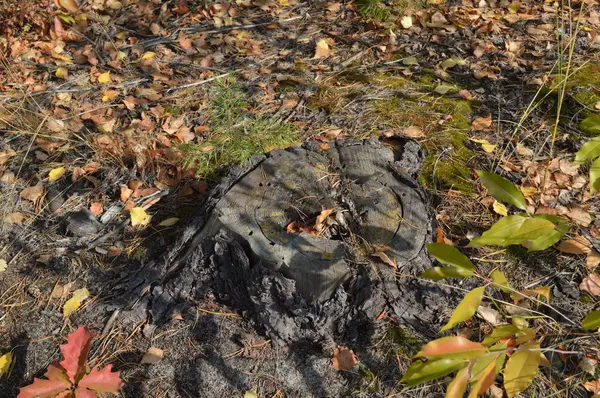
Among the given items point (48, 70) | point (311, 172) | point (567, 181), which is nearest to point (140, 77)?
point (48, 70)

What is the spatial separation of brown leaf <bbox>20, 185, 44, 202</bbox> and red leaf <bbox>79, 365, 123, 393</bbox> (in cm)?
131

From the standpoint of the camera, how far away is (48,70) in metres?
3.56

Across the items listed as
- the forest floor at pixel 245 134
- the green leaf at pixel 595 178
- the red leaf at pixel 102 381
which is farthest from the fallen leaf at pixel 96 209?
the green leaf at pixel 595 178

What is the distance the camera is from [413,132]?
2852 millimetres

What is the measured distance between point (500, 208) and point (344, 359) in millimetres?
1125

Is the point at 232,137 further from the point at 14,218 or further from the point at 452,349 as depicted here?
the point at 452,349

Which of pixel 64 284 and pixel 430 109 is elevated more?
pixel 430 109

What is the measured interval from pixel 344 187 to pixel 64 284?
4.54 feet

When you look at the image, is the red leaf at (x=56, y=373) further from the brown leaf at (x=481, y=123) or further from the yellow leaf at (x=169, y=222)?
the brown leaf at (x=481, y=123)

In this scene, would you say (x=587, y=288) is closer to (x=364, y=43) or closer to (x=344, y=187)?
(x=344, y=187)

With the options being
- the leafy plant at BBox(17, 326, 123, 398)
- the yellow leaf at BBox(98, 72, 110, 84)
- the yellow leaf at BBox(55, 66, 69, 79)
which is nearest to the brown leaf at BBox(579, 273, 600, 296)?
the leafy plant at BBox(17, 326, 123, 398)

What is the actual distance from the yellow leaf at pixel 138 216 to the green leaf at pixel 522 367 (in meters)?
1.92

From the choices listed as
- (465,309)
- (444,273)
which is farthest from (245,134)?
(465,309)

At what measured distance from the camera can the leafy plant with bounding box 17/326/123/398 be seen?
1.67 metres
